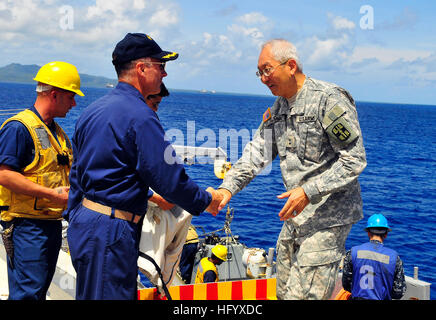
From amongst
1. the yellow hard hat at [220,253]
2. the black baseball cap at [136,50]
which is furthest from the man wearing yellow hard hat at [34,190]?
the yellow hard hat at [220,253]

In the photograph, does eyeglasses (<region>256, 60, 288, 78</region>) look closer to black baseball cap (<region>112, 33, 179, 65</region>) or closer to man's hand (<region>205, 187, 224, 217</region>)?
black baseball cap (<region>112, 33, 179, 65</region>)

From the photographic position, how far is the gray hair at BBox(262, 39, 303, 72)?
12.5 ft

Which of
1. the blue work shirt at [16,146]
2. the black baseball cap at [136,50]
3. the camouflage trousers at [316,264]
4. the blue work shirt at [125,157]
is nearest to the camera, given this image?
the blue work shirt at [125,157]

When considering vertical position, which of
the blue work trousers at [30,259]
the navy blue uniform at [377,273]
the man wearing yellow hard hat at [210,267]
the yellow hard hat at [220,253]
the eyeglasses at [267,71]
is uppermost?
the eyeglasses at [267,71]

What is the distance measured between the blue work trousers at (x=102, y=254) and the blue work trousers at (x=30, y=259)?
3.88 feet

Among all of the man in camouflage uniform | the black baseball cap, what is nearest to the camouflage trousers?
the man in camouflage uniform

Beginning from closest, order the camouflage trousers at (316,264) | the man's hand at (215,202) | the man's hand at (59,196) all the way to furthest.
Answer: the man's hand at (215,202) → the camouflage trousers at (316,264) → the man's hand at (59,196)

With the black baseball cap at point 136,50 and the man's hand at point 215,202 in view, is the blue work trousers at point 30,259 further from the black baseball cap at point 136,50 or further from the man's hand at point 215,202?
the black baseball cap at point 136,50

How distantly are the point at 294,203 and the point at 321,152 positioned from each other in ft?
1.75

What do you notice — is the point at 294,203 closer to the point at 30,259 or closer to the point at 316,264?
the point at 316,264

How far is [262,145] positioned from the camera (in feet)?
14.1

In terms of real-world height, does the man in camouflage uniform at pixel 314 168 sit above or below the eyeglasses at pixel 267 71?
below

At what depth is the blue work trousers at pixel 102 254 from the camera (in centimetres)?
306
